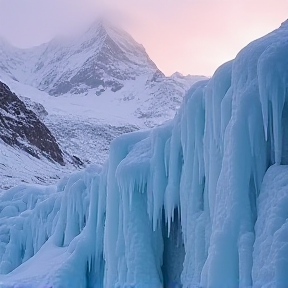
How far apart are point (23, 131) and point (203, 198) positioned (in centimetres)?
5882

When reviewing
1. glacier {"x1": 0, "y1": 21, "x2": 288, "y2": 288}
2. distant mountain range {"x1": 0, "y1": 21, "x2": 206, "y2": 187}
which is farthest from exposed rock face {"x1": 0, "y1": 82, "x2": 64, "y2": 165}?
glacier {"x1": 0, "y1": 21, "x2": 288, "y2": 288}

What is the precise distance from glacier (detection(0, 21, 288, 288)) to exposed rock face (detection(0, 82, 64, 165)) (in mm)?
48898

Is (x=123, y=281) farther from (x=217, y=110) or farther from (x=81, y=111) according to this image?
(x=81, y=111)

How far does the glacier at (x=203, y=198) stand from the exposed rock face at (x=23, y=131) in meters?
48.9

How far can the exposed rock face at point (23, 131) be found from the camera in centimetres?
6195

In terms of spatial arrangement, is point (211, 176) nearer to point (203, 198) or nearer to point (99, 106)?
point (203, 198)

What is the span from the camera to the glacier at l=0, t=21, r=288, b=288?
6977mm

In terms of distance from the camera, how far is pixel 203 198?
9148 mm

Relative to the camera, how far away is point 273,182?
7117 mm

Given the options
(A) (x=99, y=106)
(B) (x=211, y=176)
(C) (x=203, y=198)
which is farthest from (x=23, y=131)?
(A) (x=99, y=106)

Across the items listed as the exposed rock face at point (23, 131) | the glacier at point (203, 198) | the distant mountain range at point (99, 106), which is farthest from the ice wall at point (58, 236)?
the distant mountain range at point (99, 106)

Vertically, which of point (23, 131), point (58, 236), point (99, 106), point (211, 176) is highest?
point (99, 106)

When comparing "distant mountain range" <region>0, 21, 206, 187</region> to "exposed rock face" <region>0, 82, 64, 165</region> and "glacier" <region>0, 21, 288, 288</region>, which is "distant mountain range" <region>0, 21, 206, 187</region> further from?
"glacier" <region>0, 21, 288, 288</region>

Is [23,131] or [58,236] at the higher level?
[23,131]
